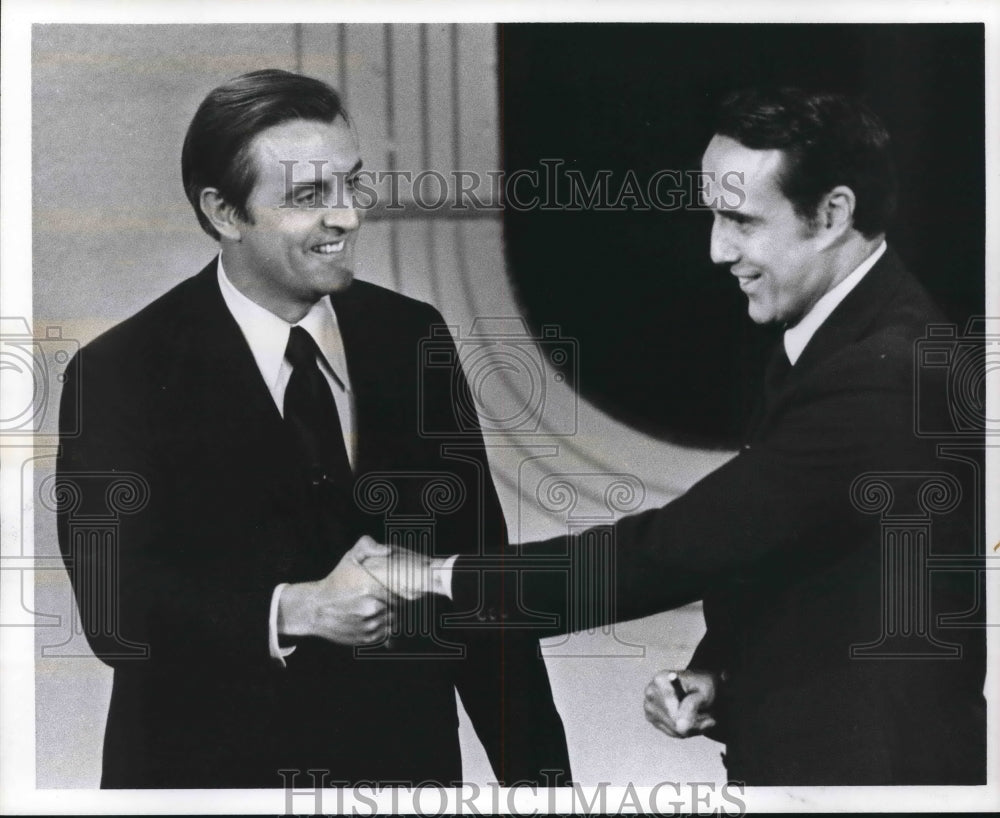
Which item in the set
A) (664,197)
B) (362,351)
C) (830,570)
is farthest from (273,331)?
(830,570)

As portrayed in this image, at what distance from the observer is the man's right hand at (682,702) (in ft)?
11.0

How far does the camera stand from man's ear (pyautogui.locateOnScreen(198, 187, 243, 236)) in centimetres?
330

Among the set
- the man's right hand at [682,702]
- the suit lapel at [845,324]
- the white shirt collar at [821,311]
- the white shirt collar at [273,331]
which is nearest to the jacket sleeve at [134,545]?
the white shirt collar at [273,331]

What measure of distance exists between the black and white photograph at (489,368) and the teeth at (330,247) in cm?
1

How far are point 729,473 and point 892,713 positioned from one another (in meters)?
0.87

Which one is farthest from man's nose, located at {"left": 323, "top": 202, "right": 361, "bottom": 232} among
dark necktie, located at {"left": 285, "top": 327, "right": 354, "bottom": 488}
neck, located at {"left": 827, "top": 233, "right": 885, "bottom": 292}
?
neck, located at {"left": 827, "top": 233, "right": 885, "bottom": 292}

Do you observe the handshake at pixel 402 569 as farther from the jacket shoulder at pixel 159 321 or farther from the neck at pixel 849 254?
the neck at pixel 849 254

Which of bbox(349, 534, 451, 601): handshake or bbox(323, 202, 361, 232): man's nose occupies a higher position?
bbox(323, 202, 361, 232): man's nose

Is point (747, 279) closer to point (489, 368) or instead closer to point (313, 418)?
point (489, 368)

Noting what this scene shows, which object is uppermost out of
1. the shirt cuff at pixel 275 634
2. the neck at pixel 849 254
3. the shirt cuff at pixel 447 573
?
the neck at pixel 849 254

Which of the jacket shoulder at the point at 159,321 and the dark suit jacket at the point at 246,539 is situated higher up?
the jacket shoulder at the point at 159,321

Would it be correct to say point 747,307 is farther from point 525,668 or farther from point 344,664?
point 344,664

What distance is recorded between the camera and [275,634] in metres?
3.30

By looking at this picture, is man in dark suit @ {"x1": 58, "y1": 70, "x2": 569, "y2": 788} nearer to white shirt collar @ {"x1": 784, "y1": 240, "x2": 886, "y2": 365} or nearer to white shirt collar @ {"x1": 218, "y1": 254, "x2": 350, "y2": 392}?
white shirt collar @ {"x1": 218, "y1": 254, "x2": 350, "y2": 392}
